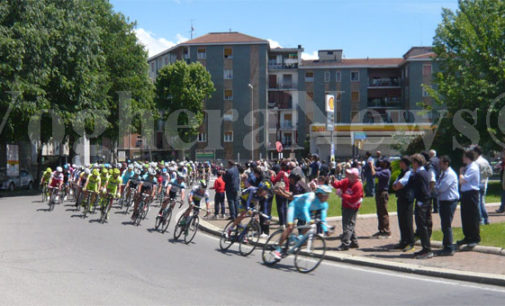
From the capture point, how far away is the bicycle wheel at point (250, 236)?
1112 cm

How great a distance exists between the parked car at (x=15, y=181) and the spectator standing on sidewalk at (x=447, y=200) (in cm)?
3036

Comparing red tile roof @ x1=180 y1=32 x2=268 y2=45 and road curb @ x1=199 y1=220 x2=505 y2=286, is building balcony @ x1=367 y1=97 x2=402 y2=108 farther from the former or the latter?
road curb @ x1=199 y1=220 x2=505 y2=286

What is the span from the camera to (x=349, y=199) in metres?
10.8

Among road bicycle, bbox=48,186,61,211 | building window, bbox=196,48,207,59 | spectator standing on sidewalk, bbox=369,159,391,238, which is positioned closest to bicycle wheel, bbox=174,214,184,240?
spectator standing on sidewalk, bbox=369,159,391,238

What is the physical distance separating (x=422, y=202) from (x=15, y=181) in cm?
3123

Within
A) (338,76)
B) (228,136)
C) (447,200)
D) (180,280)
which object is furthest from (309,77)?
(180,280)

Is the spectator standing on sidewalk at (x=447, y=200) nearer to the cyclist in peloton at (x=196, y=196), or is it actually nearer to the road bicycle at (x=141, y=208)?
the cyclist in peloton at (x=196, y=196)

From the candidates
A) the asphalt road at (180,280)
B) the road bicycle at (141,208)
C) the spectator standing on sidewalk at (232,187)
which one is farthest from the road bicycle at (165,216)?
the spectator standing on sidewalk at (232,187)

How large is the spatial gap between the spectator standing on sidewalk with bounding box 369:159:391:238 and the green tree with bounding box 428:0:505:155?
14.2m

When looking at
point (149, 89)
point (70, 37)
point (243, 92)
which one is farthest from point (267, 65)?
point (70, 37)

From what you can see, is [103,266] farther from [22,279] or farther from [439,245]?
[439,245]

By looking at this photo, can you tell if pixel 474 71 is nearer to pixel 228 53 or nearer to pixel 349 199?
pixel 349 199

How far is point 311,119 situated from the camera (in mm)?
68250

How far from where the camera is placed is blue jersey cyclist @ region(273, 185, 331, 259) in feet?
31.2
